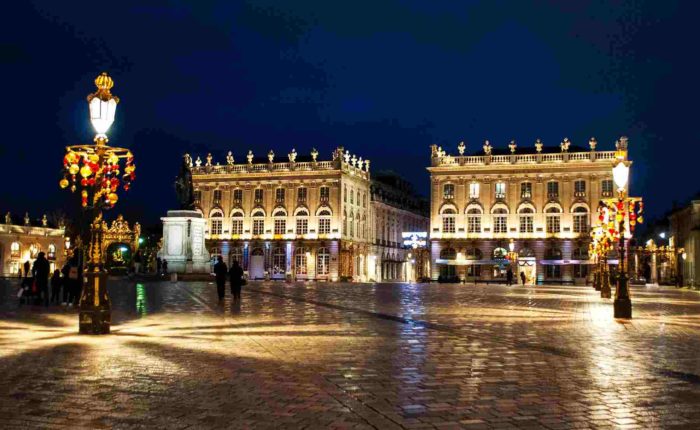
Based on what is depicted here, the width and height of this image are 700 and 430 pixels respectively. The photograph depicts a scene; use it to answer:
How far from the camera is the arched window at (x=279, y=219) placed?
86688mm

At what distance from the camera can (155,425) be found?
21.3ft

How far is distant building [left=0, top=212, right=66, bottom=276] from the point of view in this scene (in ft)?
297

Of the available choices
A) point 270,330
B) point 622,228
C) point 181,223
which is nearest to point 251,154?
point 181,223

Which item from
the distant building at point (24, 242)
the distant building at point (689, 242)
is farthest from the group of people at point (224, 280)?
the distant building at point (24, 242)

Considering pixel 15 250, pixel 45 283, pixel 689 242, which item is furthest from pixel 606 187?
pixel 15 250

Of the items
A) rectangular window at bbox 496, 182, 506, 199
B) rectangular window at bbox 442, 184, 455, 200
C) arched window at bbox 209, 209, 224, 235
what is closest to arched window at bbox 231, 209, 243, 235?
arched window at bbox 209, 209, 224, 235

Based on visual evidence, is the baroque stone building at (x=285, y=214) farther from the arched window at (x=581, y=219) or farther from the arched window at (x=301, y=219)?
the arched window at (x=581, y=219)

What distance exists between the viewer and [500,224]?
259 ft

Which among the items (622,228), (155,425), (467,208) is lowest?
(155,425)

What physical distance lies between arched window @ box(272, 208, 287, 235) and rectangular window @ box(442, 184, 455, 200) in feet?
57.6

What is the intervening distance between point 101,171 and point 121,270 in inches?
1815

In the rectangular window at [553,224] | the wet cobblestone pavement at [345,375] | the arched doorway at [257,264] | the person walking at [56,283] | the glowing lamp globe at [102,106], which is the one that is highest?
the rectangular window at [553,224]

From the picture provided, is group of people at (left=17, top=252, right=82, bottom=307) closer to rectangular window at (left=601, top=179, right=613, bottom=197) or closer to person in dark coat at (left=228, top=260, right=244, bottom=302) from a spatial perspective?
person in dark coat at (left=228, top=260, right=244, bottom=302)

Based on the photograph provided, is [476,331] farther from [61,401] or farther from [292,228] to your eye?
[292,228]
